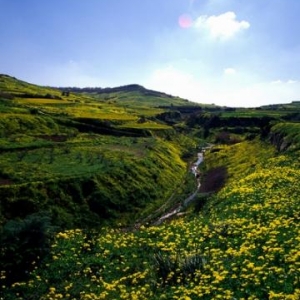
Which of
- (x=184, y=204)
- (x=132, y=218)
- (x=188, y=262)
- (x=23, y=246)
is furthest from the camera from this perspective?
(x=184, y=204)

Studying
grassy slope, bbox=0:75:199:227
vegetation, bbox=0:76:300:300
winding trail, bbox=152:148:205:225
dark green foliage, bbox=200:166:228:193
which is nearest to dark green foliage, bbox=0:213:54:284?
vegetation, bbox=0:76:300:300

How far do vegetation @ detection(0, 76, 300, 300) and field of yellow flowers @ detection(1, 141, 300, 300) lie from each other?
70 mm

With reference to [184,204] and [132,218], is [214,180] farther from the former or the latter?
[132,218]

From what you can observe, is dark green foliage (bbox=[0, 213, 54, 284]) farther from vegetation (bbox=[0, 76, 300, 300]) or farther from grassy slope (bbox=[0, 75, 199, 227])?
grassy slope (bbox=[0, 75, 199, 227])

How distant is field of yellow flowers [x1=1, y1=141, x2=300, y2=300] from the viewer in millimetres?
18359

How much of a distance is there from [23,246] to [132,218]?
85.5ft

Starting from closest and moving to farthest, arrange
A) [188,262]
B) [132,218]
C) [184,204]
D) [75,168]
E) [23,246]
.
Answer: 1. [188,262]
2. [23,246]
3. [132,218]
4. [75,168]
5. [184,204]

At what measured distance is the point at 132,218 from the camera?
165 feet

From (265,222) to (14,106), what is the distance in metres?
85.0

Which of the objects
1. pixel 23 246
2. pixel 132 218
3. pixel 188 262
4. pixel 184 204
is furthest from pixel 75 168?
pixel 188 262

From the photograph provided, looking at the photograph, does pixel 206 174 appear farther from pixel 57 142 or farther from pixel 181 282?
pixel 181 282

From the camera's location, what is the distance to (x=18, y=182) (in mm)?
46906

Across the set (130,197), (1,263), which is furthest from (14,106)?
(1,263)

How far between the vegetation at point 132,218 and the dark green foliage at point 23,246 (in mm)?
59
